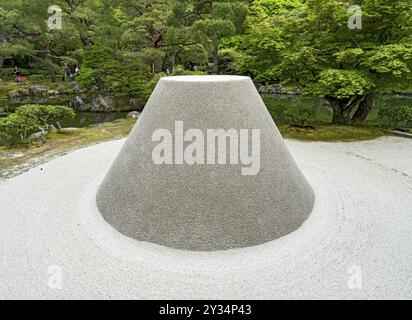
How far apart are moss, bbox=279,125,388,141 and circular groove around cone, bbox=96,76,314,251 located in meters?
6.61

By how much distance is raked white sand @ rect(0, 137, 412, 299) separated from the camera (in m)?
4.58

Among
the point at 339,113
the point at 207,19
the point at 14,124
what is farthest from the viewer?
the point at 207,19

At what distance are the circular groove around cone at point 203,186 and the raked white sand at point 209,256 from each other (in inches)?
10.6

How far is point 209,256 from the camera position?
5.31 m

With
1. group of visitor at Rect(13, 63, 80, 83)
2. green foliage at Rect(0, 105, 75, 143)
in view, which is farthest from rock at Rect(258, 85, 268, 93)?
green foliage at Rect(0, 105, 75, 143)

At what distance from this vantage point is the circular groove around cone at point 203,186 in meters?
5.61

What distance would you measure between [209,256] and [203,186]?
1.24m

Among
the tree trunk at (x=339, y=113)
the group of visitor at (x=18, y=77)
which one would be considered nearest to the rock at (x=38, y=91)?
the group of visitor at (x=18, y=77)

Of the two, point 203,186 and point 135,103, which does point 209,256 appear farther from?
point 135,103

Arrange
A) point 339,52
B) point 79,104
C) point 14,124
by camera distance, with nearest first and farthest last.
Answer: point 14,124 → point 339,52 → point 79,104

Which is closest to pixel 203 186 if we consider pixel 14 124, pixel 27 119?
pixel 14 124

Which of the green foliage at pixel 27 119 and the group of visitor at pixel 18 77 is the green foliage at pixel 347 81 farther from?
the group of visitor at pixel 18 77

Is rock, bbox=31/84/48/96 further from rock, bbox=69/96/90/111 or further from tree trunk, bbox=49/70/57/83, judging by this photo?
rock, bbox=69/96/90/111
